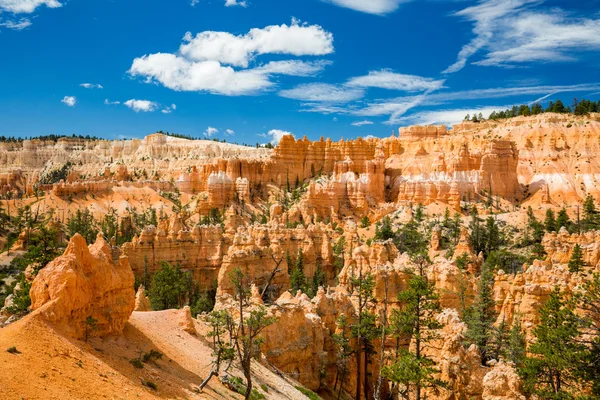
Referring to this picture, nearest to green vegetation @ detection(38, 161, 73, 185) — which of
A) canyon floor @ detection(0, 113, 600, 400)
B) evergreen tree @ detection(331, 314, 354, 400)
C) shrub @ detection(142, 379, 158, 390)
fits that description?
canyon floor @ detection(0, 113, 600, 400)

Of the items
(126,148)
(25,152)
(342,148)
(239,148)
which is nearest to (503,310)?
(342,148)

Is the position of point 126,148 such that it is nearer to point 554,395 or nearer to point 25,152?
point 25,152

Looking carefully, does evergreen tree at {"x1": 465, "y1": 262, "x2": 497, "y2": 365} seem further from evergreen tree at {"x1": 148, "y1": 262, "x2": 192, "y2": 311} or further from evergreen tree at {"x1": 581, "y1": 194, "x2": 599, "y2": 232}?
evergreen tree at {"x1": 581, "y1": 194, "x2": 599, "y2": 232}

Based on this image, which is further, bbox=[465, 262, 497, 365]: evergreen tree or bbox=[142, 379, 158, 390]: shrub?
bbox=[465, 262, 497, 365]: evergreen tree

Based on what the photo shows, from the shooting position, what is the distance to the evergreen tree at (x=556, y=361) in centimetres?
1734

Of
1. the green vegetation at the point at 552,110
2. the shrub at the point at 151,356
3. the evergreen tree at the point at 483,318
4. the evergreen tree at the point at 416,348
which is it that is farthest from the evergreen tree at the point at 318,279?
the green vegetation at the point at 552,110

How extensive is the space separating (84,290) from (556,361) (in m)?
16.1

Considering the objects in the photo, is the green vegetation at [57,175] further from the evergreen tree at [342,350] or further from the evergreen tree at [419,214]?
the evergreen tree at [342,350]

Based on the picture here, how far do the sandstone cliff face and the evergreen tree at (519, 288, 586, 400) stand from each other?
1497 cm

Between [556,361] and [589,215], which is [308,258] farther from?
[589,215]

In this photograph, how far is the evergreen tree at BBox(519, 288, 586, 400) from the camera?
17.3 meters

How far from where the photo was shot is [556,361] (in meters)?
17.8

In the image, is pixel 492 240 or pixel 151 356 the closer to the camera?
pixel 151 356

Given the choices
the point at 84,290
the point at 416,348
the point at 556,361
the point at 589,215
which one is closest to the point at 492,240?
the point at 589,215
